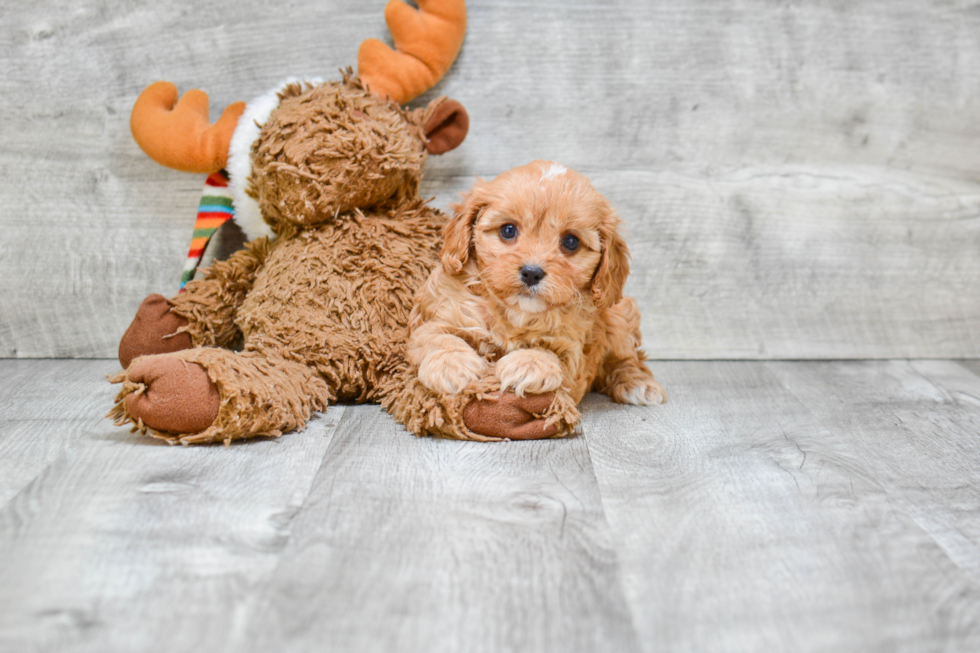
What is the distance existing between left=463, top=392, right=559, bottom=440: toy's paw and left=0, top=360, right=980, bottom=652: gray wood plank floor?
1.9 inches

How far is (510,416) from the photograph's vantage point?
5.31 ft

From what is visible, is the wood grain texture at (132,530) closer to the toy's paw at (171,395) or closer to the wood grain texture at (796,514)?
the toy's paw at (171,395)

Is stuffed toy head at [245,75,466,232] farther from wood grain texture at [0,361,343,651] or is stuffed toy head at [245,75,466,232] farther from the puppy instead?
wood grain texture at [0,361,343,651]

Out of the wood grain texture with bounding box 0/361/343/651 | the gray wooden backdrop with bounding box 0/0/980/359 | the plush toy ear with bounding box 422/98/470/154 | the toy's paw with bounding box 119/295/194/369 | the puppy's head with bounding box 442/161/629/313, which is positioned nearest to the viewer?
the wood grain texture with bounding box 0/361/343/651

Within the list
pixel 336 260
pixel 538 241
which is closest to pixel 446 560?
pixel 538 241

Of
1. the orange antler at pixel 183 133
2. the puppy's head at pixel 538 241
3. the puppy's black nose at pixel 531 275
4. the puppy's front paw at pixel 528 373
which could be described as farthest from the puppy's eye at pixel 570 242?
the orange antler at pixel 183 133

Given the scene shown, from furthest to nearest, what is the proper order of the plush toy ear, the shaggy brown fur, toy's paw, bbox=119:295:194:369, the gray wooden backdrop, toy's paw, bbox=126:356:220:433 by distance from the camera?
the gray wooden backdrop
the plush toy ear
toy's paw, bbox=119:295:194:369
the shaggy brown fur
toy's paw, bbox=126:356:220:433

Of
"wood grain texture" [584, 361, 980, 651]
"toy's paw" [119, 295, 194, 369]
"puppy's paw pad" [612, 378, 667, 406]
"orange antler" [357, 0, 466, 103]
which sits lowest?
"puppy's paw pad" [612, 378, 667, 406]

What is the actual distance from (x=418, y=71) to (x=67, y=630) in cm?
157

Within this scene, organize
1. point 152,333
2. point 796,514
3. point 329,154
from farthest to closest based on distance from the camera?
1. point 152,333
2. point 329,154
3. point 796,514

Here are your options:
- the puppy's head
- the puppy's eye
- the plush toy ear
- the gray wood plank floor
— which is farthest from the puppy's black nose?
the plush toy ear

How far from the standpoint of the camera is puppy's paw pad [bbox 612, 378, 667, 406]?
1.97 meters

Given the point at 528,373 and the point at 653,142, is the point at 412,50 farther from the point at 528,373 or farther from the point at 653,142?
the point at 528,373

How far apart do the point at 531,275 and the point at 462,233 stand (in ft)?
0.66
